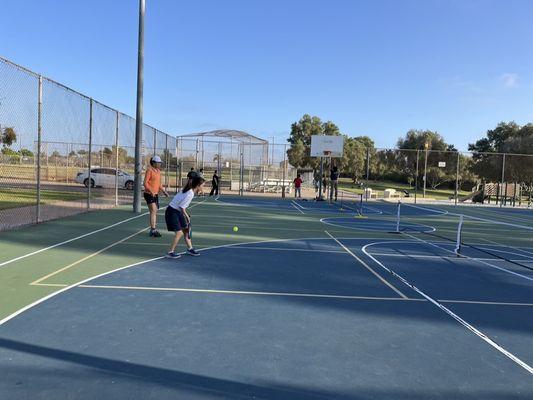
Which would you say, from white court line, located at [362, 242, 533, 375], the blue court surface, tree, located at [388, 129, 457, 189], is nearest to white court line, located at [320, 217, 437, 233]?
the blue court surface

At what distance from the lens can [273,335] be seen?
14.8 feet

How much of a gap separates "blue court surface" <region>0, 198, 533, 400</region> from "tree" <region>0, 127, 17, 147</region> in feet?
17.0

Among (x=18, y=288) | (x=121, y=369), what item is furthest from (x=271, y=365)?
(x=18, y=288)

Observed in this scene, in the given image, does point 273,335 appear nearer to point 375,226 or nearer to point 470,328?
point 470,328

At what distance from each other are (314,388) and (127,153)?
67.9ft

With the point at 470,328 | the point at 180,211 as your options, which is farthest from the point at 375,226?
the point at 470,328

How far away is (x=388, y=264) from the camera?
848 cm

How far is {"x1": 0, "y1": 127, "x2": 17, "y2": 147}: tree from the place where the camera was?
1020 cm

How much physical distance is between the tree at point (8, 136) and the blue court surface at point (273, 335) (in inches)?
204

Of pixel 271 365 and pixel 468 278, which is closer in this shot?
pixel 271 365

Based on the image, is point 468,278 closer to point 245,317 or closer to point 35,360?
point 245,317

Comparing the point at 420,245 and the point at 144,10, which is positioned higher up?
the point at 144,10

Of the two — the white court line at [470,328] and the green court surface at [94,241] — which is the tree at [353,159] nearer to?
the green court surface at [94,241]

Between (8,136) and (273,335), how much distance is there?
29.2 ft
